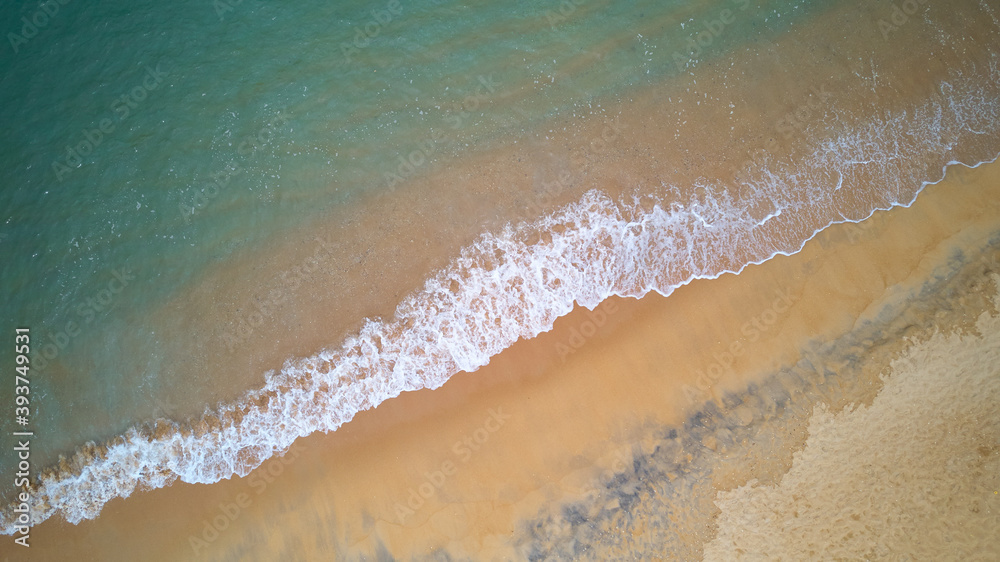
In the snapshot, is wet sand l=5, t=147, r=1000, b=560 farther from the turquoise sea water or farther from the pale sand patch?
the turquoise sea water

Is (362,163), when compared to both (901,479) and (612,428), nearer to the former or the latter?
(612,428)

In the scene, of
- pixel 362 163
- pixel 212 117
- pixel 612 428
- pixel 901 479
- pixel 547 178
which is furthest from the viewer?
pixel 212 117

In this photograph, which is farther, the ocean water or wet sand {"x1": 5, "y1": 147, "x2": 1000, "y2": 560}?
the ocean water

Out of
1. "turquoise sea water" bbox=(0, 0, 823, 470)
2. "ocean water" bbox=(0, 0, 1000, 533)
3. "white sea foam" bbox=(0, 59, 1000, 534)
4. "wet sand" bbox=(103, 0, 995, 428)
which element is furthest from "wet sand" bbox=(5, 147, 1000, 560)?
"turquoise sea water" bbox=(0, 0, 823, 470)

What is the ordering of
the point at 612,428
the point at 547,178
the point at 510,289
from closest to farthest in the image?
the point at 612,428 → the point at 510,289 → the point at 547,178

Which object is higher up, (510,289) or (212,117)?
(212,117)

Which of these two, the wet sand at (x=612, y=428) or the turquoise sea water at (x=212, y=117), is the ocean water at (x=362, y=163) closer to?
the turquoise sea water at (x=212, y=117)

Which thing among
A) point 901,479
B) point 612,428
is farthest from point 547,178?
point 901,479
